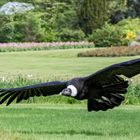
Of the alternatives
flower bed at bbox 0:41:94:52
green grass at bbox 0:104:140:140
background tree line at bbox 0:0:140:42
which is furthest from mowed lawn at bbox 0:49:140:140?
background tree line at bbox 0:0:140:42

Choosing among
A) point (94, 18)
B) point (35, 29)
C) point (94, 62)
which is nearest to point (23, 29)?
point (35, 29)

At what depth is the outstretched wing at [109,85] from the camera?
7270 mm

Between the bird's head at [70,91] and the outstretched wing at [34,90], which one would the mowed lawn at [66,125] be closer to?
the outstretched wing at [34,90]

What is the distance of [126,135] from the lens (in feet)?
26.4

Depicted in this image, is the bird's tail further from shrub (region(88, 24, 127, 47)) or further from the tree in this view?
the tree

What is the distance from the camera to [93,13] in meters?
48.8

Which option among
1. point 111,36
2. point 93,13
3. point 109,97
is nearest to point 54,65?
point 111,36

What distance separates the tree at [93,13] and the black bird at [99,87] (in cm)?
4103

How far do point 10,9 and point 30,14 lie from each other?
2.66m

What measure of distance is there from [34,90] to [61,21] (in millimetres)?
41768

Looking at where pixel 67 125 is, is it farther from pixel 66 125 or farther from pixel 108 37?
pixel 108 37

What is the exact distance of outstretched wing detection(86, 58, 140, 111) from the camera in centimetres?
727

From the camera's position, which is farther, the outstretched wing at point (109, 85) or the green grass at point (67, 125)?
the green grass at point (67, 125)

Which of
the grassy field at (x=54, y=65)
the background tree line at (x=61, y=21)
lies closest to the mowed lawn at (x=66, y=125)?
the grassy field at (x=54, y=65)
